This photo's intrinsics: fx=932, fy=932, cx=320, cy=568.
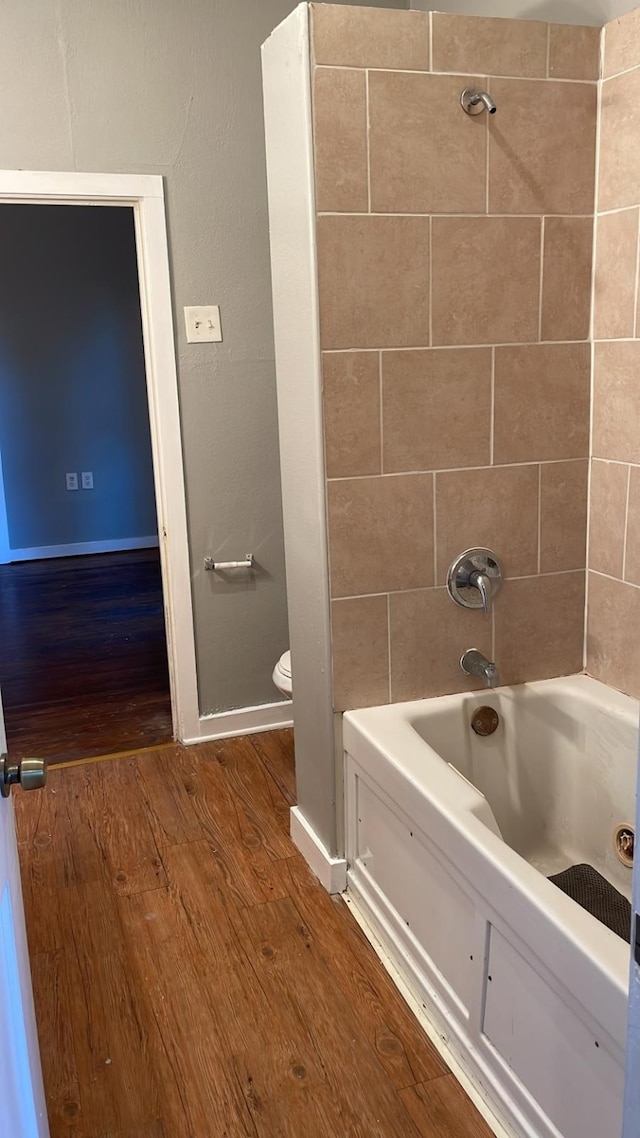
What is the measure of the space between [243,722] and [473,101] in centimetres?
214

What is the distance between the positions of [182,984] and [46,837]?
83 cm

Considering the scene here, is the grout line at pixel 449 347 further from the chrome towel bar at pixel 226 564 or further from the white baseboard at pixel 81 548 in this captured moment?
the white baseboard at pixel 81 548

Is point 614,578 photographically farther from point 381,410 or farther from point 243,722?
point 243,722

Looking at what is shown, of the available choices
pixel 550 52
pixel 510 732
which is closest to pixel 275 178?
pixel 550 52

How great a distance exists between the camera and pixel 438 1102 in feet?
5.73

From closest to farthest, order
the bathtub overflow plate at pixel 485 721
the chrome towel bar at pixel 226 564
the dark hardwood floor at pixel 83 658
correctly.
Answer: the bathtub overflow plate at pixel 485 721
the chrome towel bar at pixel 226 564
the dark hardwood floor at pixel 83 658

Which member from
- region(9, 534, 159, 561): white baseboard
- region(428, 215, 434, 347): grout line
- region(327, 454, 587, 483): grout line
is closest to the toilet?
region(327, 454, 587, 483): grout line

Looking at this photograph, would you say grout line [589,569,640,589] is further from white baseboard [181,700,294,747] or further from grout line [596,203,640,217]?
white baseboard [181,700,294,747]

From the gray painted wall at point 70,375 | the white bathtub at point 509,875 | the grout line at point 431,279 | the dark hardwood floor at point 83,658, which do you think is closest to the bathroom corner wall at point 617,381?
the white bathtub at point 509,875

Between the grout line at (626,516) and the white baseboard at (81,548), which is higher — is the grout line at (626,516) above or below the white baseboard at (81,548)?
above

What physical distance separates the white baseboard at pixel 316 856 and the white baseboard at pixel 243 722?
0.68 meters

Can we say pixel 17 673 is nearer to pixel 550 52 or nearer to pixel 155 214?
pixel 155 214

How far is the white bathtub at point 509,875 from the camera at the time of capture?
145 centimetres

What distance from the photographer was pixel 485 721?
233 centimetres
